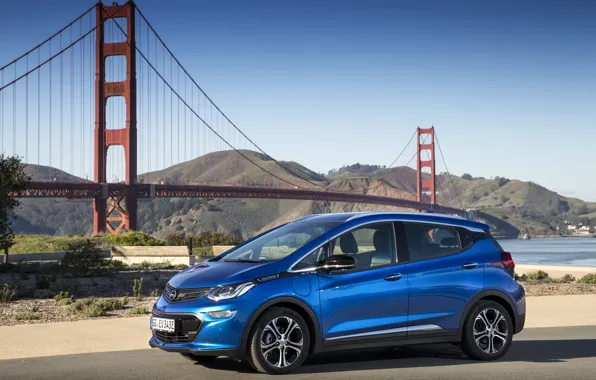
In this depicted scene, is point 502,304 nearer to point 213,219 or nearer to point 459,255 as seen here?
point 459,255

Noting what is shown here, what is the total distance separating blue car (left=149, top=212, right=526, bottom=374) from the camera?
8414 millimetres

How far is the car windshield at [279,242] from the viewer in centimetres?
910

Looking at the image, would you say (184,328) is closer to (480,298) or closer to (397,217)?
(397,217)

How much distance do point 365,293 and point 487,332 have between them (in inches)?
67.5

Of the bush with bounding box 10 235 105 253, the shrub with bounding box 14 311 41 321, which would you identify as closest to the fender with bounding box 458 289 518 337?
the shrub with bounding box 14 311 41 321

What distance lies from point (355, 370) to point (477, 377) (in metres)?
1.24

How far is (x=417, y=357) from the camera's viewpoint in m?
10.1

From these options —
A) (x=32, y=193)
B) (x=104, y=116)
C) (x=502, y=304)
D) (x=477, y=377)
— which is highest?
(x=104, y=116)

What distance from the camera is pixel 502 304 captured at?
995cm

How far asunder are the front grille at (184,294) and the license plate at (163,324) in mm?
205

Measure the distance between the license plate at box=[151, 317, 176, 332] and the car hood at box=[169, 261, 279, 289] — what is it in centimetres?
35

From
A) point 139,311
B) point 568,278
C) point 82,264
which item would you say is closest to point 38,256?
point 82,264

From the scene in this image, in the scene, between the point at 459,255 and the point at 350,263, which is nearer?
the point at 350,263

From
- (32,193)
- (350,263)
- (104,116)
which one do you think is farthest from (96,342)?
(104,116)
